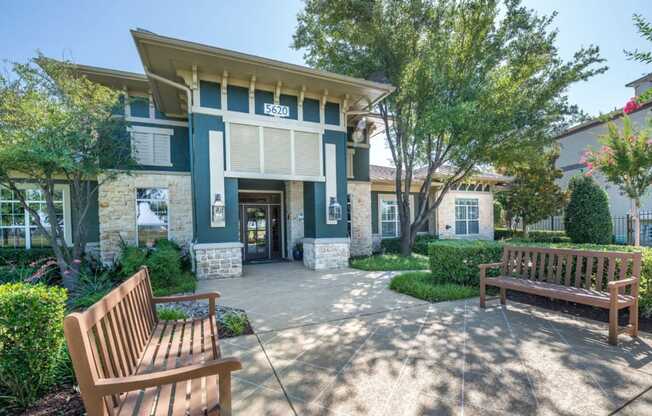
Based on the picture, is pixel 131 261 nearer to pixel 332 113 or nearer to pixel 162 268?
pixel 162 268

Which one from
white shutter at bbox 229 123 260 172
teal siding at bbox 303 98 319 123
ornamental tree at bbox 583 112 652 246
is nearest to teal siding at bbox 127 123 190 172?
white shutter at bbox 229 123 260 172

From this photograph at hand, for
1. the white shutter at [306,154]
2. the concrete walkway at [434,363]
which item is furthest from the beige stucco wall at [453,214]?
the concrete walkway at [434,363]

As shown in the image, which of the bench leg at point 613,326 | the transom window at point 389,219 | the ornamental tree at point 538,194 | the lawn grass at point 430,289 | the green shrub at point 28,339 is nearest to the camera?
the green shrub at point 28,339

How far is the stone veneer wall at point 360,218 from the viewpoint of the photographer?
12031 millimetres

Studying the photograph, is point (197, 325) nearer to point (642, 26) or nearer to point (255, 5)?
point (642, 26)

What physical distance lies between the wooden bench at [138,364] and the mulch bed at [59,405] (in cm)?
58

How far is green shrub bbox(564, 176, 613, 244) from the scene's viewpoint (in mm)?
10289

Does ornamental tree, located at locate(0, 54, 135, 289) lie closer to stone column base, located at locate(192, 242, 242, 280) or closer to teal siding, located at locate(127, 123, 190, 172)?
teal siding, located at locate(127, 123, 190, 172)

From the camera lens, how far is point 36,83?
6.41 metres

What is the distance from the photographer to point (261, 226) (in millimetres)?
10945

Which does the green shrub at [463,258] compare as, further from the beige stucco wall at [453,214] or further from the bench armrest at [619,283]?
the beige stucco wall at [453,214]

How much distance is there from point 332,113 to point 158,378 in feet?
28.1

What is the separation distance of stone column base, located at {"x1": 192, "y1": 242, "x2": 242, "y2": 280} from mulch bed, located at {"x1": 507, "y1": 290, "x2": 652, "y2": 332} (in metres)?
6.12

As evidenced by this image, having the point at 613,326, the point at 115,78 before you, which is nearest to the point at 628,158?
the point at 613,326
